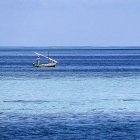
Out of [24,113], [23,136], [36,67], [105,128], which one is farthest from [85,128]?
[36,67]

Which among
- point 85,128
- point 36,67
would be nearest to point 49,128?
point 85,128

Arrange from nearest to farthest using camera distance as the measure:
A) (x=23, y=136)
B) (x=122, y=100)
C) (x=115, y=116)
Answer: (x=23, y=136) → (x=115, y=116) → (x=122, y=100)

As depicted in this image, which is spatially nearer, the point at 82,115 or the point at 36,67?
the point at 82,115

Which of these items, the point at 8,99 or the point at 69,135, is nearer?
the point at 69,135

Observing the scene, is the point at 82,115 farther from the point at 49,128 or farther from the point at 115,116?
the point at 49,128

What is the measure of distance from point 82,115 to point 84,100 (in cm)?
801

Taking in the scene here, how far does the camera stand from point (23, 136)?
99.9 ft

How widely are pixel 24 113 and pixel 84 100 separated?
7716 mm

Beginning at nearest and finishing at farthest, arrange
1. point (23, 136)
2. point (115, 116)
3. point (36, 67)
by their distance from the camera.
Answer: point (23, 136) → point (115, 116) → point (36, 67)

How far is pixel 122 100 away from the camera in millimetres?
44438

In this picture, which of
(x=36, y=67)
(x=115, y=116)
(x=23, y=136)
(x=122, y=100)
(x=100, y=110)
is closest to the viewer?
(x=23, y=136)

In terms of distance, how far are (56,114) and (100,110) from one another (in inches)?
107

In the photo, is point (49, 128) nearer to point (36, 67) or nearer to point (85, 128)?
point (85, 128)

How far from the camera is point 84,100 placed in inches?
1753
